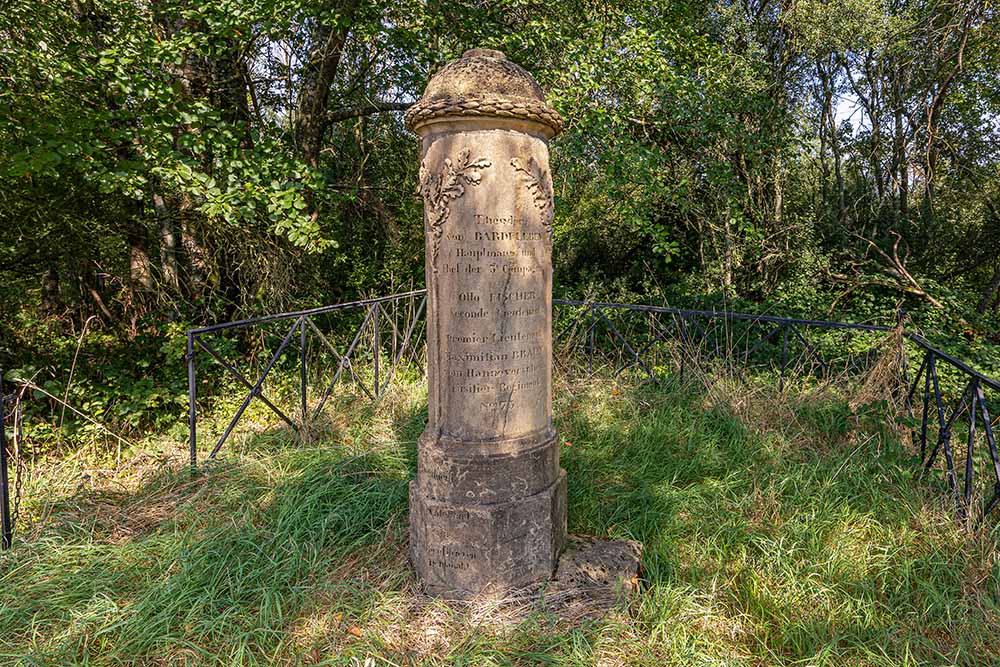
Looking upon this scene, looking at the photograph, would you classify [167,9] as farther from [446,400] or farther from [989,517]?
[989,517]

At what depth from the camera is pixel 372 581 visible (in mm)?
2818

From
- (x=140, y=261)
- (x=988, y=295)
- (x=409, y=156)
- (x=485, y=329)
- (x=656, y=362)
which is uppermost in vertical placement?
(x=409, y=156)

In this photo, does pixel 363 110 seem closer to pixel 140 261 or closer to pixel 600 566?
pixel 140 261

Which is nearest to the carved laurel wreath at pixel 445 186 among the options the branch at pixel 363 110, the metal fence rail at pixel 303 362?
the metal fence rail at pixel 303 362

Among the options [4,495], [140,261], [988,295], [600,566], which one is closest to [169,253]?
[140,261]

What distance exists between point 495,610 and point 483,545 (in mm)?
302

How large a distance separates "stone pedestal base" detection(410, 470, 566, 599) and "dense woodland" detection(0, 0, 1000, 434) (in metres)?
3.93

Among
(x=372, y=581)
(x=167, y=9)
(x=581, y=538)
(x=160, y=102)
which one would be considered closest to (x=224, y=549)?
(x=372, y=581)

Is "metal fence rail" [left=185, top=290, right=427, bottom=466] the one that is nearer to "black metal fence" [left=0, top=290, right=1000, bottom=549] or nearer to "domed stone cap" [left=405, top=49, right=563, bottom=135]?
"black metal fence" [left=0, top=290, right=1000, bottom=549]

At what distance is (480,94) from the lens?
99.0 inches

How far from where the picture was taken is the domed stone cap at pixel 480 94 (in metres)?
2.51

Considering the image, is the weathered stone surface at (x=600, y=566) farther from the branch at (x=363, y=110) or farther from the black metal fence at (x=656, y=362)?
the branch at (x=363, y=110)

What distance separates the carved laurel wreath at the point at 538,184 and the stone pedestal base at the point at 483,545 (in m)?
1.46

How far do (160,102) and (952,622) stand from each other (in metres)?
6.73
